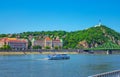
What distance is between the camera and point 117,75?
2142 centimetres

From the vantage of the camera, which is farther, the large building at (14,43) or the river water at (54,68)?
the large building at (14,43)

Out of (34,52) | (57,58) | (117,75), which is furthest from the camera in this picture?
(34,52)

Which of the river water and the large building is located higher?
the large building

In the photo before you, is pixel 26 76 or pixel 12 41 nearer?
pixel 26 76

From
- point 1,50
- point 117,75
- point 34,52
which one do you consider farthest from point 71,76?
point 34,52

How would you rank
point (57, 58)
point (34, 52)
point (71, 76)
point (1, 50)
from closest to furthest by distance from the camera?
point (71, 76) < point (57, 58) < point (1, 50) < point (34, 52)

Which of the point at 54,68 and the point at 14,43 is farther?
the point at 14,43

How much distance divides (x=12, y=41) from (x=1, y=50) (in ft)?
128

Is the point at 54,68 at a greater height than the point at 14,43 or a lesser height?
lesser

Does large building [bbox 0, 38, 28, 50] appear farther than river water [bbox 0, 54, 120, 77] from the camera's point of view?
Yes

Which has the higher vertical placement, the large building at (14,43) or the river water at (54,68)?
the large building at (14,43)

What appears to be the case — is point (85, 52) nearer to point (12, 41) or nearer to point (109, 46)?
point (109, 46)

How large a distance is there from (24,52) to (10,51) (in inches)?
340

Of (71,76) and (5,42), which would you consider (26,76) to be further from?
(5,42)
